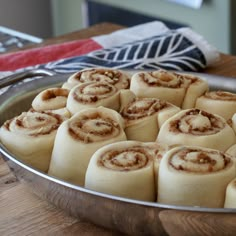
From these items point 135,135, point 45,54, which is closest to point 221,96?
point 135,135

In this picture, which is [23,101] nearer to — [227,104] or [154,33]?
[227,104]

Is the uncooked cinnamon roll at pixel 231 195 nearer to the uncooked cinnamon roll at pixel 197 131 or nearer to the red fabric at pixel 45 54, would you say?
the uncooked cinnamon roll at pixel 197 131

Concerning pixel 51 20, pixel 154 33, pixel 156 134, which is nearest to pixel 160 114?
pixel 156 134

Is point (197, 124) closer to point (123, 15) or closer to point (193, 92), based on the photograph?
point (193, 92)

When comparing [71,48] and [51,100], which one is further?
[71,48]

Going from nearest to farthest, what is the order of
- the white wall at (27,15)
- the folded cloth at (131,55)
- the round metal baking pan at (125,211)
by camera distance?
the round metal baking pan at (125,211) → the folded cloth at (131,55) → the white wall at (27,15)

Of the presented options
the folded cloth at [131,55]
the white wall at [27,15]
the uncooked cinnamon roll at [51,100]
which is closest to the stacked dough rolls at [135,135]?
the uncooked cinnamon roll at [51,100]

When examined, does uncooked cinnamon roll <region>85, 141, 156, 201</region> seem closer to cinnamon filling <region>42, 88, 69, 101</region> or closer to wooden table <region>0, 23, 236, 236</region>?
wooden table <region>0, 23, 236, 236</region>

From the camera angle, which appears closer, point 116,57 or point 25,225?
point 25,225
